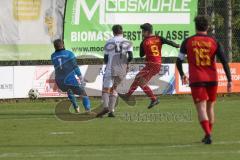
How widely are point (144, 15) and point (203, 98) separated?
15149 millimetres

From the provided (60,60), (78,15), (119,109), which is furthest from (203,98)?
(78,15)

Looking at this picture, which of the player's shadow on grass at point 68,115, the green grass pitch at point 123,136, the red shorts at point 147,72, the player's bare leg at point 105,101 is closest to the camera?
the green grass pitch at point 123,136

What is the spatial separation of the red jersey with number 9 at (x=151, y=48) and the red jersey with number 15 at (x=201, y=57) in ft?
22.9

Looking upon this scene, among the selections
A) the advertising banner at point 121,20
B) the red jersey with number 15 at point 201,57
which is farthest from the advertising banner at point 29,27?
the red jersey with number 15 at point 201,57

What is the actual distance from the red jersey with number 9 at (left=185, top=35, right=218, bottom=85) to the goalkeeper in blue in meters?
6.22

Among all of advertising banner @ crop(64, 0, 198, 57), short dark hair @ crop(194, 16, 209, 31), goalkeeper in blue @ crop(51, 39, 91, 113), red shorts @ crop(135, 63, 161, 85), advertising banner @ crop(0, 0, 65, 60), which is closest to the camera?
short dark hair @ crop(194, 16, 209, 31)

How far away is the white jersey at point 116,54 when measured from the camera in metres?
17.1

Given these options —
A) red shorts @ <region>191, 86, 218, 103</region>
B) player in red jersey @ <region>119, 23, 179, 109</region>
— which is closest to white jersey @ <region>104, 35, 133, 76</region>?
player in red jersey @ <region>119, 23, 179, 109</region>

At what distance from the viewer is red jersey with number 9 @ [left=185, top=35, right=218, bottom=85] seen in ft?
38.3

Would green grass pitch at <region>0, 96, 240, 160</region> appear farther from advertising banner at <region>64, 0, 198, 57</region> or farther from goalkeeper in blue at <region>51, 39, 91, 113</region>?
advertising banner at <region>64, 0, 198, 57</region>

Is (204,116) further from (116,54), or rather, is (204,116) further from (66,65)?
(66,65)

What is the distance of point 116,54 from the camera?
56.5 feet

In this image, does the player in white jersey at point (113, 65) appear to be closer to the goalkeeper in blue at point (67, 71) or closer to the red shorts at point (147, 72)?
the goalkeeper in blue at point (67, 71)

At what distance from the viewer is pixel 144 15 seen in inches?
A: 1047
